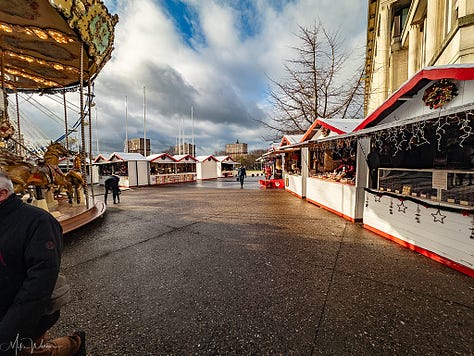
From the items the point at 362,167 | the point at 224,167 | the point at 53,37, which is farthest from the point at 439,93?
the point at 224,167

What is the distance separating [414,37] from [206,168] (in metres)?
23.0

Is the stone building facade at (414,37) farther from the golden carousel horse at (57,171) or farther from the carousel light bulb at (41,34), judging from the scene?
the golden carousel horse at (57,171)

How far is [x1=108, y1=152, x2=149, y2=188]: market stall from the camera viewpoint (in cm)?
1989

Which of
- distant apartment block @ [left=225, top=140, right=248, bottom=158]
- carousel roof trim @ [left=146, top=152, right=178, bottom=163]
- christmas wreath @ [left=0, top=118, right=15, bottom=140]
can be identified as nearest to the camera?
christmas wreath @ [left=0, top=118, right=15, bottom=140]

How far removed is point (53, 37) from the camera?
6.39m

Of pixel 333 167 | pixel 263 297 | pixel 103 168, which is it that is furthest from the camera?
pixel 103 168

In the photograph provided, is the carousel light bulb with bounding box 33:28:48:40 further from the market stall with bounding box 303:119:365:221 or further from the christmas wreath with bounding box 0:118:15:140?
the market stall with bounding box 303:119:365:221

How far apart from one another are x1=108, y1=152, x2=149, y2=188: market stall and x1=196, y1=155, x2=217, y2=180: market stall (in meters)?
7.69

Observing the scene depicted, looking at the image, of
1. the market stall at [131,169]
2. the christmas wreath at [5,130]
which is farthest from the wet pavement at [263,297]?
the market stall at [131,169]

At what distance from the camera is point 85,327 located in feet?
7.77

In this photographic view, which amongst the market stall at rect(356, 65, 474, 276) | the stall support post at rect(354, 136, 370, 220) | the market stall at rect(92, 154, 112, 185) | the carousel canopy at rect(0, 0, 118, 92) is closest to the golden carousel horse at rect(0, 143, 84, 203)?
the carousel canopy at rect(0, 0, 118, 92)

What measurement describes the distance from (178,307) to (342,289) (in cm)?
237

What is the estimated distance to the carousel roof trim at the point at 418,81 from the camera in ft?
10.7

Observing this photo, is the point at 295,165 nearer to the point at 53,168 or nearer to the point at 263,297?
the point at 263,297
